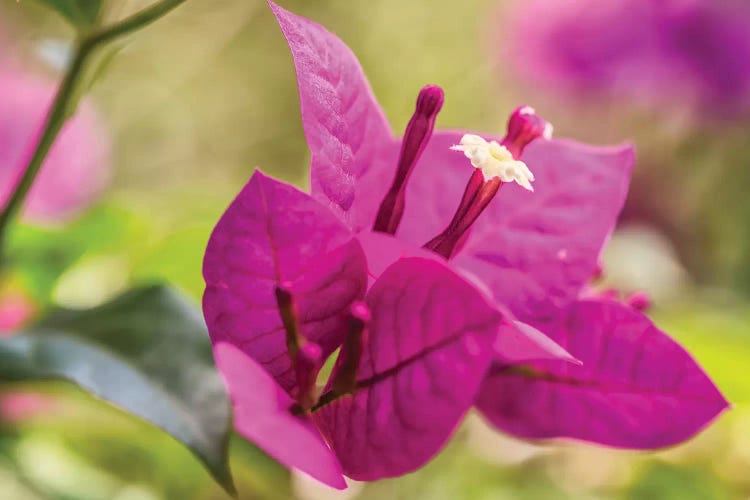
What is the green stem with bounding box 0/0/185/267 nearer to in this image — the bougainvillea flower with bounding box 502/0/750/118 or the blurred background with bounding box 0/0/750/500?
the blurred background with bounding box 0/0/750/500

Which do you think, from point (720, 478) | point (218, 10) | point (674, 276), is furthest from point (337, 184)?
point (218, 10)

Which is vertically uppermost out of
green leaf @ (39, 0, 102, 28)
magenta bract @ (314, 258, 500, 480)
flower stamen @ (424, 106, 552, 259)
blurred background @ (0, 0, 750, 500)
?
green leaf @ (39, 0, 102, 28)

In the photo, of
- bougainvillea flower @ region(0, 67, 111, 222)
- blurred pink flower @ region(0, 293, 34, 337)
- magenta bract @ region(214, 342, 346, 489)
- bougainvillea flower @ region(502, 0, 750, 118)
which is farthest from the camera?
bougainvillea flower @ region(502, 0, 750, 118)

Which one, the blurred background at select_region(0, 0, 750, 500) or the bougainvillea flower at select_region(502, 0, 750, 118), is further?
the bougainvillea flower at select_region(502, 0, 750, 118)

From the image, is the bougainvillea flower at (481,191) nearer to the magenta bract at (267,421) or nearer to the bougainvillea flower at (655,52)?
the magenta bract at (267,421)

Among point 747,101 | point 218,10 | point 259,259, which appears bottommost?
point 218,10

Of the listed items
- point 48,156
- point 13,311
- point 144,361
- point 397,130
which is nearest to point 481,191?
point 144,361

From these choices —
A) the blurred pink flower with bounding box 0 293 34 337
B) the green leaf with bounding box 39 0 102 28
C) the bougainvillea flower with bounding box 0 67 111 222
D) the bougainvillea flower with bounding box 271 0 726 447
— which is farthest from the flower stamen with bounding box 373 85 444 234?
the bougainvillea flower with bounding box 0 67 111 222

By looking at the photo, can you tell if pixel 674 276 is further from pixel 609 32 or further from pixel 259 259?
pixel 259 259
